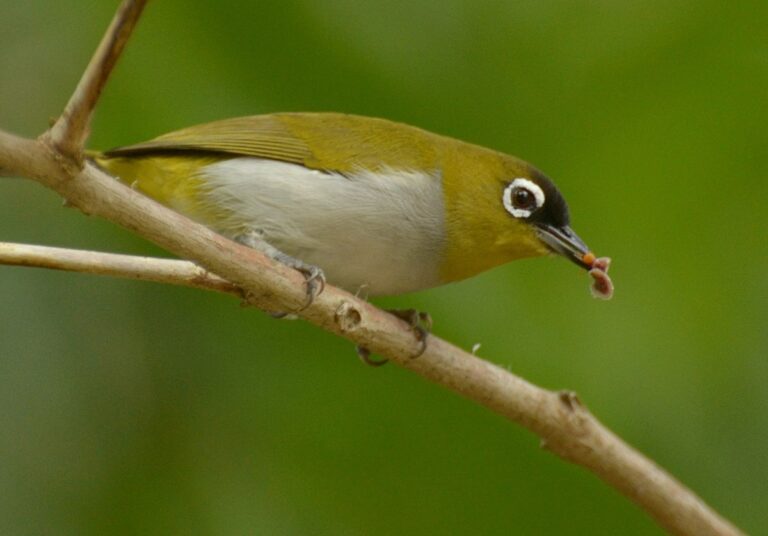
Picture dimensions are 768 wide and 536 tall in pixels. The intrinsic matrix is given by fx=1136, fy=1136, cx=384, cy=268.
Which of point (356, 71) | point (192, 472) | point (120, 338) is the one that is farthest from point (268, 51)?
point (192, 472)

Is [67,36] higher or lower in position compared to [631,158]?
lower

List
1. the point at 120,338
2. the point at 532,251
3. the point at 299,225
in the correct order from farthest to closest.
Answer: the point at 120,338
the point at 532,251
the point at 299,225

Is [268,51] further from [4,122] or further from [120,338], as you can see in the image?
[120,338]

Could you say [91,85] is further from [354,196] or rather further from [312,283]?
[354,196]

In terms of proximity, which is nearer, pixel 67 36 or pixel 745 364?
pixel 67 36

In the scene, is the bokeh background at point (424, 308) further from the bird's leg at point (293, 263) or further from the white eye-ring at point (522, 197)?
the bird's leg at point (293, 263)

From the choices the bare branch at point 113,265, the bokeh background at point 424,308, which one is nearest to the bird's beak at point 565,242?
the bokeh background at point 424,308
